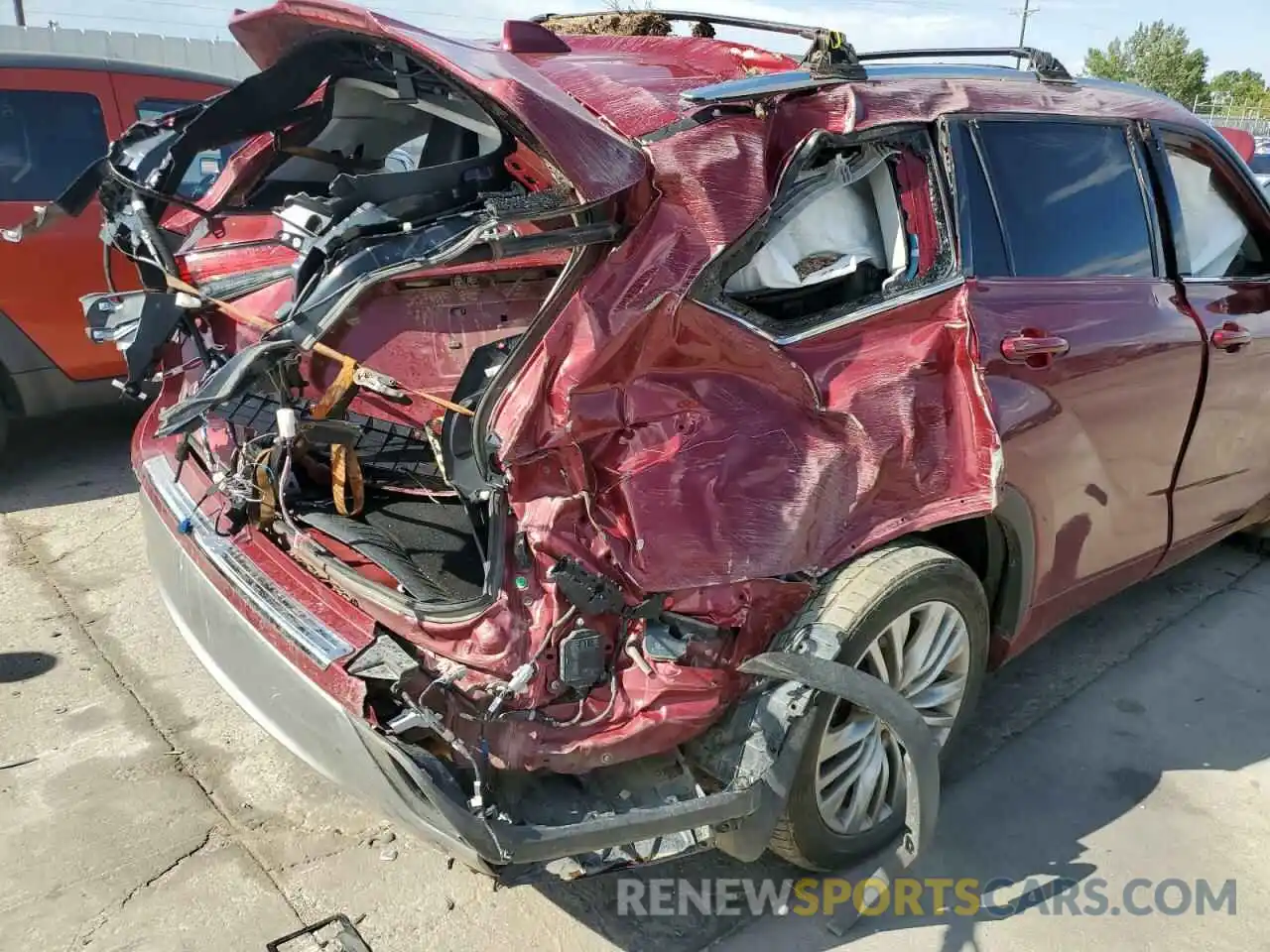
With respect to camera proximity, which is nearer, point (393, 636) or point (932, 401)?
point (393, 636)

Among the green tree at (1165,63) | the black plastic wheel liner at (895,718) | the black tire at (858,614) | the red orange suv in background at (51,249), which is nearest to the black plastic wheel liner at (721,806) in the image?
the black plastic wheel liner at (895,718)

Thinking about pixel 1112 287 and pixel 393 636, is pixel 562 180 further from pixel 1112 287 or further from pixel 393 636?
pixel 1112 287

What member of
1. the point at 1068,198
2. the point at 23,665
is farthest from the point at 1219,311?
the point at 23,665

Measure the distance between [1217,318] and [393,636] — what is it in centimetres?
286

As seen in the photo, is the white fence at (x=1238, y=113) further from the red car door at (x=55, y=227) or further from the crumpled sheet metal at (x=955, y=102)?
the red car door at (x=55, y=227)

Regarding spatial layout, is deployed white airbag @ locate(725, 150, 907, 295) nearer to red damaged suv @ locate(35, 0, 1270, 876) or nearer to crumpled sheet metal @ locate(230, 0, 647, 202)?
red damaged suv @ locate(35, 0, 1270, 876)

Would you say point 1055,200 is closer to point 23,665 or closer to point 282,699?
point 282,699

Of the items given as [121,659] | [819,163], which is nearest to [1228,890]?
[819,163]

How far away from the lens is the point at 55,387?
506 centimetres

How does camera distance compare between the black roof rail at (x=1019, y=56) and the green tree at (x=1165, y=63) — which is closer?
the black roof rail at (x=1019, y=56)

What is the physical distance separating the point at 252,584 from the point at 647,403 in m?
1.08

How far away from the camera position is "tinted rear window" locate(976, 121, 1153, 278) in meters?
2.84

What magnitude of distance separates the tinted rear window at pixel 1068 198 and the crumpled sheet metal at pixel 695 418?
694mm

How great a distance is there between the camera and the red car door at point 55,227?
486 centimetres
